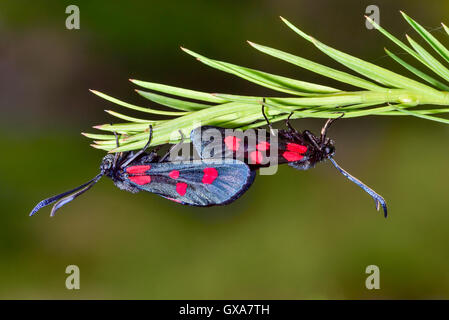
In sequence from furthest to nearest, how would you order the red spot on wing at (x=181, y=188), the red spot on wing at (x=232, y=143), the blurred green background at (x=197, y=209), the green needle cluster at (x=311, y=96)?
the blurred green background at (x=197, y=209) < the red spot on wing at (x=181, y=188) < the red spot on wing at (x=232, y=143) < the green needle cluster at (x=311, y=96)

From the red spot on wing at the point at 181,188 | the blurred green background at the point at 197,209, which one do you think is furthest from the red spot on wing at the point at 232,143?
the blurred green background at the point at 197,209

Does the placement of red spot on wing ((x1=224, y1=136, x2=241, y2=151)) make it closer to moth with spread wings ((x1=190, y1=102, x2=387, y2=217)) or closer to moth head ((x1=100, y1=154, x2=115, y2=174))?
moth with spread wings ((x1=190, y1=102, x2=387, y2=217))

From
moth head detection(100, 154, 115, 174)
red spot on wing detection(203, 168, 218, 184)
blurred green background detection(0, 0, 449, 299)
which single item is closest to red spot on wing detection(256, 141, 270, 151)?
red spot on wing detection(203, 168, 218, 184)

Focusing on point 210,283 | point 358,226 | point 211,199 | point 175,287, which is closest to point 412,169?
point 358,226

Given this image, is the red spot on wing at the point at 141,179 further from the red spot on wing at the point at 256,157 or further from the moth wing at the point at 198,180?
the red spot on wing at the point at 256,157

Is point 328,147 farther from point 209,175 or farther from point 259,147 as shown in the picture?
point 209,175

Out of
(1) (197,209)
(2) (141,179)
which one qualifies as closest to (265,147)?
(2) (141,179)
